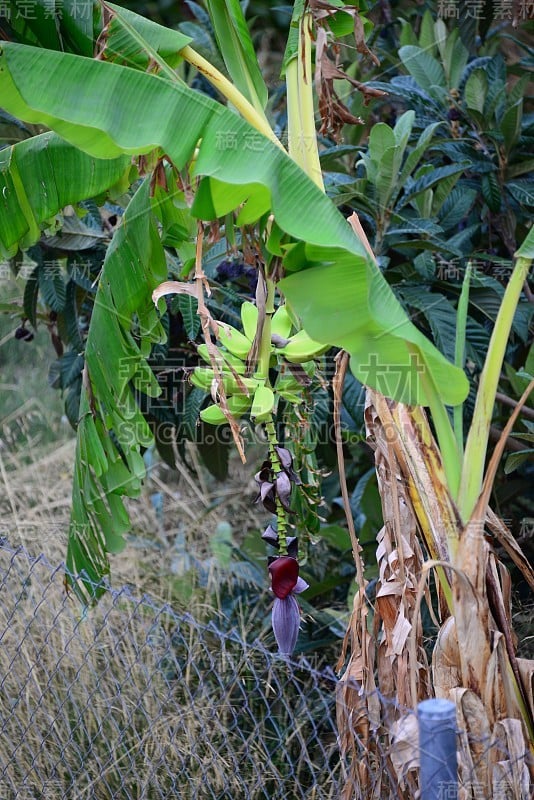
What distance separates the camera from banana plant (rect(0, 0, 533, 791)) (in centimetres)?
139

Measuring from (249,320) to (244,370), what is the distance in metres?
0.18

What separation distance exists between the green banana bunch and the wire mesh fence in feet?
1.83

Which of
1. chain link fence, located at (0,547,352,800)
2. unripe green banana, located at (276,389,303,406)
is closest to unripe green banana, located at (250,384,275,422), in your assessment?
unripe green banana, located at (276,389,303,406)

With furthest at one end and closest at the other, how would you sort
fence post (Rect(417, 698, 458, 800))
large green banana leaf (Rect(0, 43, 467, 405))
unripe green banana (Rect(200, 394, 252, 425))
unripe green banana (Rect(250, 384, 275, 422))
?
unripe green banana (Rect(200, 394, 252, 425)) → unripe green banana (Rect(250, 384, 275, 422)) → large green banana leaf (Rect(0, 43, 467, 405)) → fence post (Rect(417, 698, 458, 800))

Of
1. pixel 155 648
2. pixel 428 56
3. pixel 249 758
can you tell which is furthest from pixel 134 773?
pixel 428 56

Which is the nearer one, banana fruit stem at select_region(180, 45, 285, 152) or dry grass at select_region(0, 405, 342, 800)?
banana fruit stem at select_region(180, 45, 285, 152)

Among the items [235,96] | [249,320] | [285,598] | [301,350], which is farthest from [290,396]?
[235,96]

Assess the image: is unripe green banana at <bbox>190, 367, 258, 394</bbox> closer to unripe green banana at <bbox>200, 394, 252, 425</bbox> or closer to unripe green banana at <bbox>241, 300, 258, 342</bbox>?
unripe green banana at <bbox>200, 394, 252, 425</bbox>

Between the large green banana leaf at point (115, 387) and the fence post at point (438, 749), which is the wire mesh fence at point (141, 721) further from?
the fence post at point (438, 749)

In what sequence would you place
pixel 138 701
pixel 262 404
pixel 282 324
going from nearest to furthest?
pixel 262 404
pixel 282 324
pixel 138 701

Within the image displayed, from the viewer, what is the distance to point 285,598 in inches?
61.3

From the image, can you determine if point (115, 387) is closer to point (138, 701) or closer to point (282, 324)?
point (282, 324)

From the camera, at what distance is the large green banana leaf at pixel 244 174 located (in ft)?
4.44

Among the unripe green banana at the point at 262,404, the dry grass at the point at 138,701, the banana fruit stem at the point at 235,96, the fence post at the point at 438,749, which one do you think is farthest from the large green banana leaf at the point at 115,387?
the fence post at the point at 438,749
